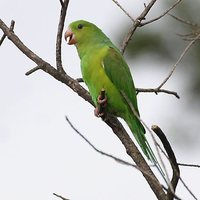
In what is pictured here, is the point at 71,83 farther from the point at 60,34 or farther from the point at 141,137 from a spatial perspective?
the point at 141,137

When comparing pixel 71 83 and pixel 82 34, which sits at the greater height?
pixel 82 34

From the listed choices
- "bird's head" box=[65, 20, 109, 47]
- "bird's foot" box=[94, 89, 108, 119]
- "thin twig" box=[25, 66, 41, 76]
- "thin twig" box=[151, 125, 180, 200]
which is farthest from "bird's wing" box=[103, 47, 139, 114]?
"thin twig" box=[151, 125, 180, 200]

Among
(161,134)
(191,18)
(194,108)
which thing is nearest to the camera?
(161,134)

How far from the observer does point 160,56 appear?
35.8 ft

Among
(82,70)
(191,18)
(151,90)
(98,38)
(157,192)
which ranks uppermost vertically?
(191,18)

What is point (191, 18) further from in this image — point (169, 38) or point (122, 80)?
point (122, 80)

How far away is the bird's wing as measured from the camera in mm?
4395

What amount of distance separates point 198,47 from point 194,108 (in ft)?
4.15

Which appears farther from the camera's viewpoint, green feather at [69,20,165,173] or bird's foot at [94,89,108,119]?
green feather at [69,20,165,173]

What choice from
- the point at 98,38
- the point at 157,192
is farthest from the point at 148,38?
the point at 157,192

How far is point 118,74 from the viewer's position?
14.6ft

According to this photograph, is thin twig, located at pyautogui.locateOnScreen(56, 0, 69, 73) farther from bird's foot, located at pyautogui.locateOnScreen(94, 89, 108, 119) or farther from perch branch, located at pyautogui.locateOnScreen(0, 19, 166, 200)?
bird's foot, located at pyautogui.locateOnScreen(94, 89, 108, 119)

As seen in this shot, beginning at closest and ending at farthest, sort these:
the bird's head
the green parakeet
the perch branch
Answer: the perch branch, the green parakeet, the bird's head

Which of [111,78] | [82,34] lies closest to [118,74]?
[111,78]
